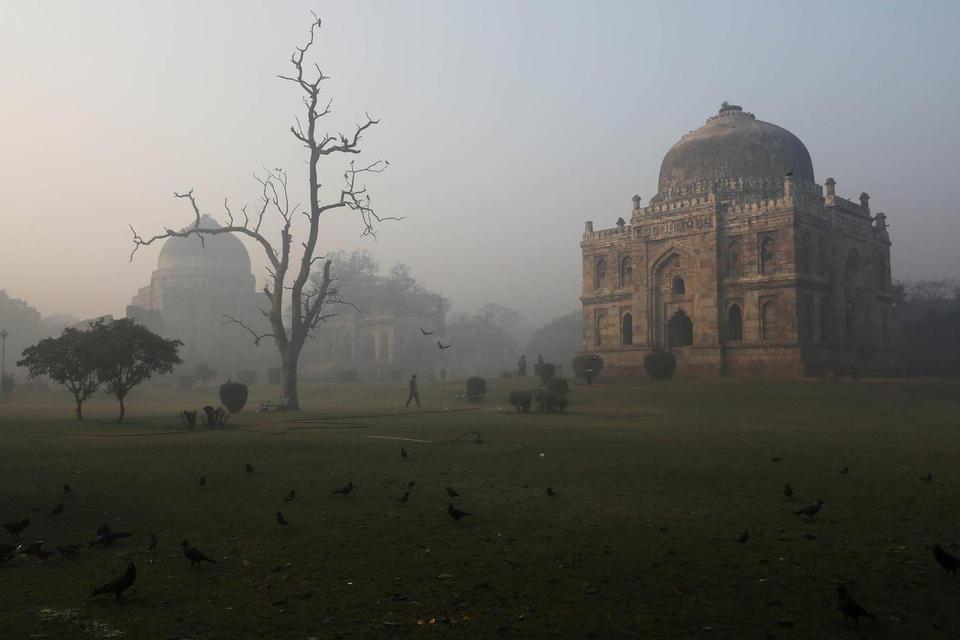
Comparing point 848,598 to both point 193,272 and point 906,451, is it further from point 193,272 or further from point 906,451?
point 193,272

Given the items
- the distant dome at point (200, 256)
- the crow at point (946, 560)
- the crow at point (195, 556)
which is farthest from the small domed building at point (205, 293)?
the crow at point (946, 560)

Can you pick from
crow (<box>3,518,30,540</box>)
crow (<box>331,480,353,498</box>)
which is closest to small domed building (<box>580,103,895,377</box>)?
crow (<box>331,480,353,498</box>)

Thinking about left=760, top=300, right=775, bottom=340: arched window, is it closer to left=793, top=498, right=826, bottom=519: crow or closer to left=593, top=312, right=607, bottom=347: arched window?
left=593, top=312, right=607, bottom=347: arched window

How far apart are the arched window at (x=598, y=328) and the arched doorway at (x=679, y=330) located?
4.34 meters

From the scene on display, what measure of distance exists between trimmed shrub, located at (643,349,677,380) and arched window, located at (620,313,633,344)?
541 cm

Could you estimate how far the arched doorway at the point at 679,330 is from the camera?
138ft

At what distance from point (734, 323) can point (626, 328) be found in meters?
6.55

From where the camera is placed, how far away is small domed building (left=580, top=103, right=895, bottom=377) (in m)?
37.6

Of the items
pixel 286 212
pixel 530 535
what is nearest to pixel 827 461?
pixel 530 535

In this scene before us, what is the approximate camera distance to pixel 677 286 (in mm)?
41844

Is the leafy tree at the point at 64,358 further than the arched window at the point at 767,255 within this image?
No

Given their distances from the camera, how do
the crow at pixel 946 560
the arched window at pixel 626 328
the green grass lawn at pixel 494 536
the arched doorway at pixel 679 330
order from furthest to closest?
the arched window at pixel 626 328 → the arched doorway at pixel 679 330 → the crow at pixel 946 560 → the green grass lawn at pixel 494 536

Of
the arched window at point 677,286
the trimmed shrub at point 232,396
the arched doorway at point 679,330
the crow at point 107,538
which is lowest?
the crow at point 107,538

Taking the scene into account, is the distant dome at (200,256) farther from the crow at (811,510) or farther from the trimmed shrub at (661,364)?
the crow at (811,510)
